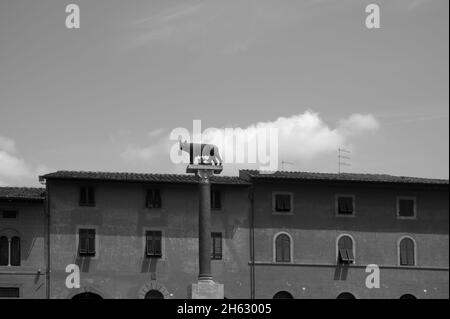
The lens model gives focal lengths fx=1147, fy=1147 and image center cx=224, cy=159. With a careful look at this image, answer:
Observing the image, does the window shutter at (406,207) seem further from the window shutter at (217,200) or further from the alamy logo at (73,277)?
the alamy logo at (73,277)

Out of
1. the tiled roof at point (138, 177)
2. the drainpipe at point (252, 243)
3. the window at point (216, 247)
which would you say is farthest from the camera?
the drainpipe at point (252, 243)

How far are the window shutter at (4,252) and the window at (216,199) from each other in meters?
10.5

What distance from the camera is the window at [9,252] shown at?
Result: 56.1m

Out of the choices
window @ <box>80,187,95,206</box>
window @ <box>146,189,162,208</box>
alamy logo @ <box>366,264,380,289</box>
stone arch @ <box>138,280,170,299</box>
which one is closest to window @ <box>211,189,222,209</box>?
window @ <box>146,189,162,208</box>

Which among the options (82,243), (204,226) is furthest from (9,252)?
(204,226)

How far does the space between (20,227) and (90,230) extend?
3442 mm

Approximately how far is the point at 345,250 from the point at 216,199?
23.9 ft

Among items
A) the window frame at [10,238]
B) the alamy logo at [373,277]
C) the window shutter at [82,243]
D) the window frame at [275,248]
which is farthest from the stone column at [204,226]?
the alamy logo at [373,277]

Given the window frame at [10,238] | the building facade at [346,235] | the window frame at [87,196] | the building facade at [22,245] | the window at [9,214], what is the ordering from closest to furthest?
the building facade at [22,245] → the window frame at [10,238] → the window at [9,214] → the window frame at [87,196] → the building facade at [346,235]

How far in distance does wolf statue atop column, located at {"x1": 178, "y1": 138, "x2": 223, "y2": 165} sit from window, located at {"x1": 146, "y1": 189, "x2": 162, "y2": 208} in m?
9.52

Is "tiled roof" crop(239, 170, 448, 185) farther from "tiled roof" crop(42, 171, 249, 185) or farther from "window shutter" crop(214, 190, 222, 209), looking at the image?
"window shutter" crop(214, 190, 222, 209)

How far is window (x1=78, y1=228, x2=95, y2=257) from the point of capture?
56938 mm

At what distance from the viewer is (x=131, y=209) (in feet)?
190
